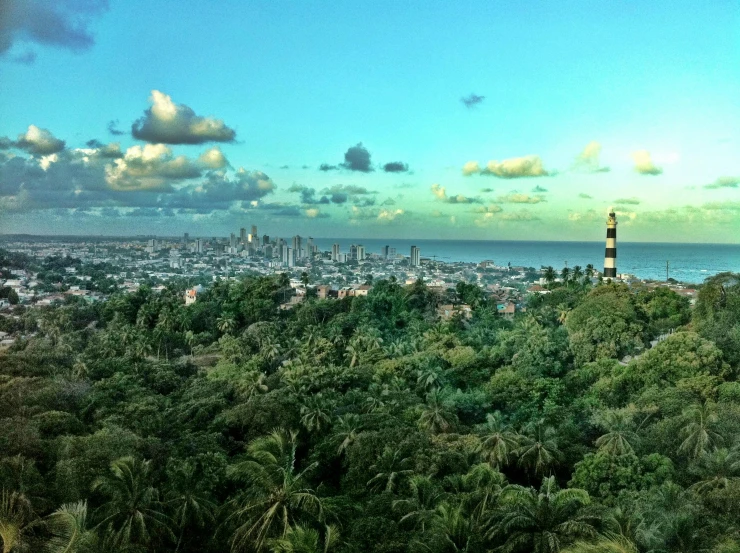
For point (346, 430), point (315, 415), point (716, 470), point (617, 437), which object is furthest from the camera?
point (315, 415)

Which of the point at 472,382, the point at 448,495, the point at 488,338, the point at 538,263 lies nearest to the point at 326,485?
the point at 448,495

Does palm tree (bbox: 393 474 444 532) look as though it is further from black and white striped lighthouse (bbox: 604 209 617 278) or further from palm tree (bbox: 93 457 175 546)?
black and white striped lighthouse (bbox: 604 209 617 278)

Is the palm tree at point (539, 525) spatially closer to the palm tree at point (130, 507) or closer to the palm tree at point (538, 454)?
the palm tree at point (538, 454)

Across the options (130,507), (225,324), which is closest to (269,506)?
(130,507)

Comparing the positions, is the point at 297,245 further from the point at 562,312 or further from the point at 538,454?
the point at 538,454

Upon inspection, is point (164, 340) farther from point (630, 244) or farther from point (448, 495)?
point (630, 244)

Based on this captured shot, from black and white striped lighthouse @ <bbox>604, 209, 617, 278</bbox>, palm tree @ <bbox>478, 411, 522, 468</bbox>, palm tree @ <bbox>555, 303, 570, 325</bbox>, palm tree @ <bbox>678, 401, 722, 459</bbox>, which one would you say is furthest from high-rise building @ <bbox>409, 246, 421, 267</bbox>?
palm tree @ <bbox>678, 401, 722, 459</bbox>

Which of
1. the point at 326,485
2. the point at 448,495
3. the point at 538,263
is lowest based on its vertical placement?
the point at 326,485
